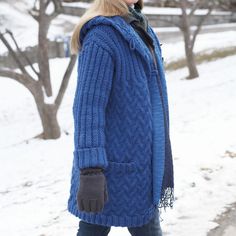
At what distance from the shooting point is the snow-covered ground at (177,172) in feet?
11.6

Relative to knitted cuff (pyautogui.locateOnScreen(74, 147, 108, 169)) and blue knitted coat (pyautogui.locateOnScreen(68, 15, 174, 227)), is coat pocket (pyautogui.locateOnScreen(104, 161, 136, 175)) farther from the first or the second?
knitted cuff (pyautogui.locateOnScreen(74, 147, 108, 169))

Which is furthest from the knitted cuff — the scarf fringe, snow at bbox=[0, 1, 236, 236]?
snow at bbox=[0, 1, 236, 236]

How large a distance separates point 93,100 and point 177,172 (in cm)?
260

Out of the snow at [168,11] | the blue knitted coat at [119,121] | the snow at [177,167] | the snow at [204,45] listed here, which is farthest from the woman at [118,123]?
the snow at [168,11]

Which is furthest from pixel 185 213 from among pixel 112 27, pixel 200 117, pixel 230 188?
pixel 200 117

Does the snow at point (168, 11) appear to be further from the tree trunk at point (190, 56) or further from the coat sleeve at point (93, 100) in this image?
the coat sleeve at point (93, 100)

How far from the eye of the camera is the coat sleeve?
189 cm

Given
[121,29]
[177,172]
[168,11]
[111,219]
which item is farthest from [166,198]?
[168,11]

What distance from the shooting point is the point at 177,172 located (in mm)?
4371

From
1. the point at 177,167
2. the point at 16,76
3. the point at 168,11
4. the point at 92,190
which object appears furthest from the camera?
the point at 168,11

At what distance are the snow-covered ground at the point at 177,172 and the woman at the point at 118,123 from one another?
1.20m

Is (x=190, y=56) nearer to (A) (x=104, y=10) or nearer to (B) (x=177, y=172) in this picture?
(B) (x=177, y=172)

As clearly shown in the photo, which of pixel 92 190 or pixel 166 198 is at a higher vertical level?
pixel 92 190

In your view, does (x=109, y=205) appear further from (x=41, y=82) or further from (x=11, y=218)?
(x=41, y=82)
